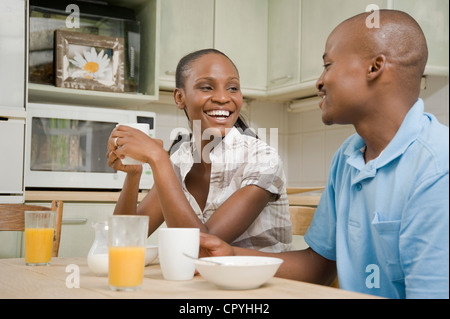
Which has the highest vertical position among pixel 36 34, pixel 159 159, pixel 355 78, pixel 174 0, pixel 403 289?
pixel 174 0

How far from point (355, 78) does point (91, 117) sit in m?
1.70

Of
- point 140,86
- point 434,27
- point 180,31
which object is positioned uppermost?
point 180,31

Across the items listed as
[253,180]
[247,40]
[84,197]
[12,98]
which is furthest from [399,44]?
[247,40]

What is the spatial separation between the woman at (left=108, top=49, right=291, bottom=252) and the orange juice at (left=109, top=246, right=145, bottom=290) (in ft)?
1.35

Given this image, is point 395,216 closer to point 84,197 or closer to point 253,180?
point 253,180

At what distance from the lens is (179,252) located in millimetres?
883

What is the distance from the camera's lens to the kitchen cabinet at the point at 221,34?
2836mm

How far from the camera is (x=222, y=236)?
1.21 metres

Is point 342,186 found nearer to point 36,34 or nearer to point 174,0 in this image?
point 36,34

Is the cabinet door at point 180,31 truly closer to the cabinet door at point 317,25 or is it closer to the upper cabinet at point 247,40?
the upper cabinet at point 247,40

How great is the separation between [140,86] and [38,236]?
6.00 ft

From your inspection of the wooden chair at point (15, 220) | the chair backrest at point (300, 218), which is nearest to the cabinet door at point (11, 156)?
the wooden chair at point (15, 220)

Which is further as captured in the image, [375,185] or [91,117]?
[91,117]

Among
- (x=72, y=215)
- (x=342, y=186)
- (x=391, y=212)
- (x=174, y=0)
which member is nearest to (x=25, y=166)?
(x=72, y=215)
